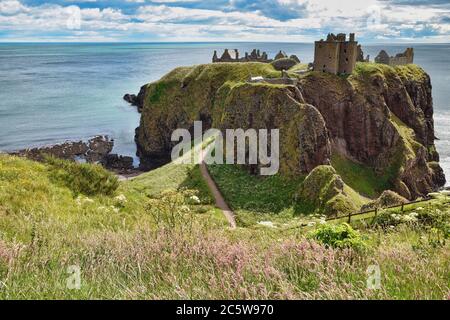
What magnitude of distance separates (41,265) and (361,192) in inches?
2265

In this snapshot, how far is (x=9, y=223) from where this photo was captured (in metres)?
9.09

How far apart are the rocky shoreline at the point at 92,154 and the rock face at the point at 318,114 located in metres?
6.42

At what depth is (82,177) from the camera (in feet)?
58.2

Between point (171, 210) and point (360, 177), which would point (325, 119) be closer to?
point (360, 177)

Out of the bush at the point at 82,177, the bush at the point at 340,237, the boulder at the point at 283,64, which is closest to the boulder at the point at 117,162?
the boulder at the point at 283,64

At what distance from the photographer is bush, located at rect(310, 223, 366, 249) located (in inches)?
260

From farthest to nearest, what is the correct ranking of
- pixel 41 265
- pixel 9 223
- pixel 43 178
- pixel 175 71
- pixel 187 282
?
pixel 175 71 < pixel 43 178 < pixel 9 223 < pixel 41 265 < pixel 187 282

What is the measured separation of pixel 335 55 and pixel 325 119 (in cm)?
1010

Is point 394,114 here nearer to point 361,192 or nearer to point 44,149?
point 361,192

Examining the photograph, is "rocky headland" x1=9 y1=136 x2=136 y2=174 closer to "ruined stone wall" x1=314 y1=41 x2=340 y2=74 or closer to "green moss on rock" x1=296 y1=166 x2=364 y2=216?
"ruined stone wall" x1=314 y1=41 x2=340 y2=74

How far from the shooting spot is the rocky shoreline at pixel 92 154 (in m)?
77.8

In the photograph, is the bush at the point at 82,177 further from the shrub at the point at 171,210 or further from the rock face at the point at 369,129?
the rock face at the point at 369,129
